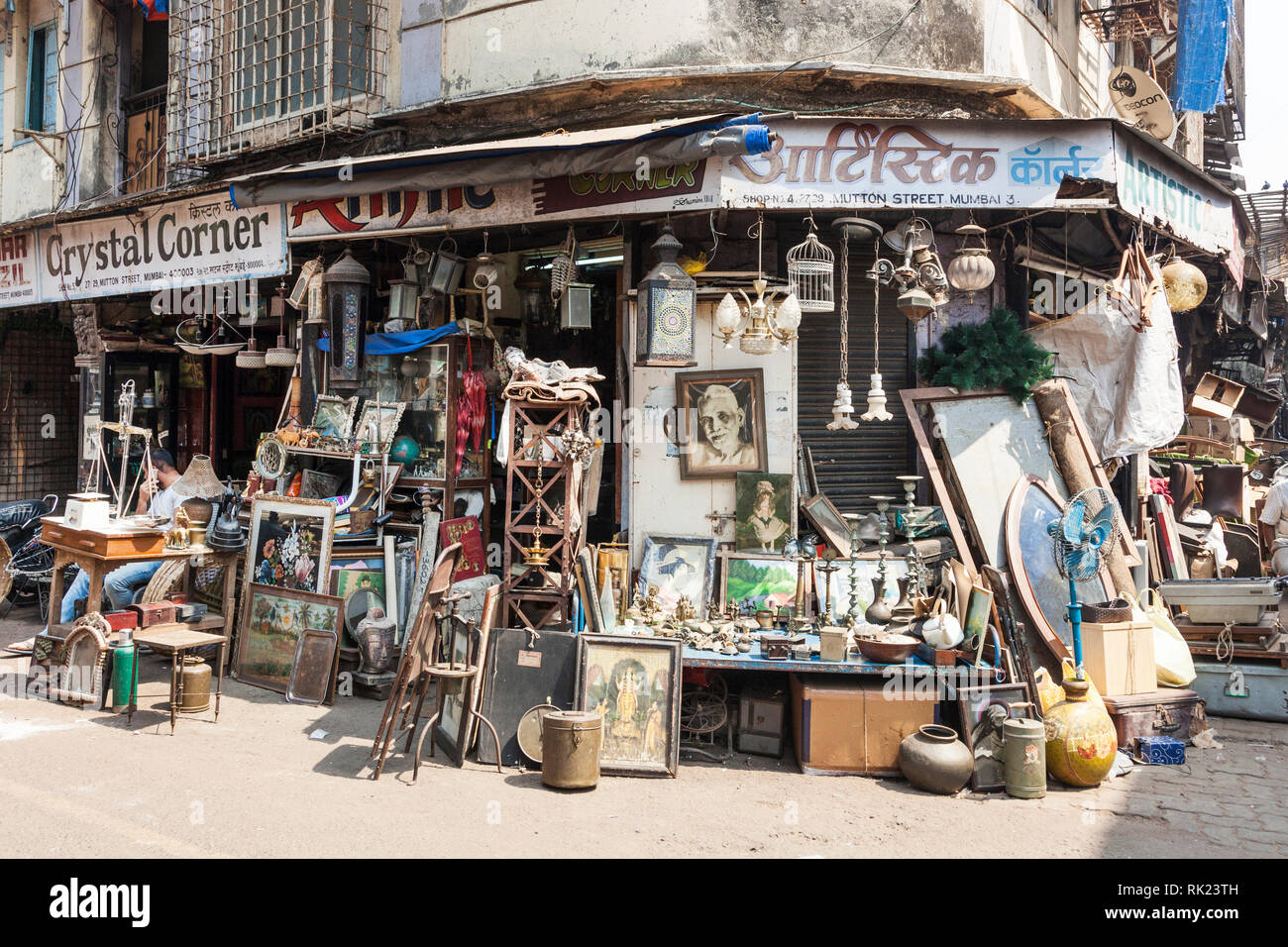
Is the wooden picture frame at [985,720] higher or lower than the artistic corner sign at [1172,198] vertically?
lower

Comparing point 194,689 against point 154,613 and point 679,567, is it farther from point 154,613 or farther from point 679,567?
point 679,567

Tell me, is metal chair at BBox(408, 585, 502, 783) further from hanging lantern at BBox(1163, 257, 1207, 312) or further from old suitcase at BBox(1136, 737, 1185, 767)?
hanging lantern at BBox(1163, 257, 1207, 312)

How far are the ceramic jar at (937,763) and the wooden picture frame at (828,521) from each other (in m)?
2.20

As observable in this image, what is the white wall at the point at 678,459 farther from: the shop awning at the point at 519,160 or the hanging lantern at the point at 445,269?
Answer: the hanging lantern at the point at 445,269

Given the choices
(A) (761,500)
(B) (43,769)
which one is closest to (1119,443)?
(A) (761,500)

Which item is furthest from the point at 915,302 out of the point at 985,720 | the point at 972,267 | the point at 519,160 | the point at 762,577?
the point at 519,160

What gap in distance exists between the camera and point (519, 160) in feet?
25.9

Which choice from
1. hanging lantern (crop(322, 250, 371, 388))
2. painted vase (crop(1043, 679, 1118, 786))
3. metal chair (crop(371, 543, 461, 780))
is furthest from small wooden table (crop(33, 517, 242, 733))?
painted vase (crop(1043, 679, 1118, 786))

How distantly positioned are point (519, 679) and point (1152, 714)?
15.6 ft

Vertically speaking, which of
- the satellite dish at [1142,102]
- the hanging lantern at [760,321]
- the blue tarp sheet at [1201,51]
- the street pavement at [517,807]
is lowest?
the street pavement at [517,807]

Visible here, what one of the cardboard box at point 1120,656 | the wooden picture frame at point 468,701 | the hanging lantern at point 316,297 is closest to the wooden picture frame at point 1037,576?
the cardboard box at point 1120,656

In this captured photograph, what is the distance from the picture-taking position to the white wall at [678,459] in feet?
28.0
